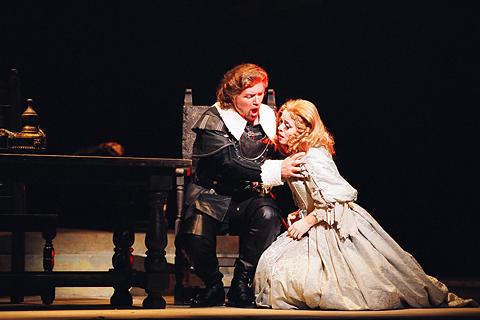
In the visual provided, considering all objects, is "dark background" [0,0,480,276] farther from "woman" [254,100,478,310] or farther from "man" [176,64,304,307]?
"man" [176,64,304,307]

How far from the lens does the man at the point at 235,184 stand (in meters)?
5.03

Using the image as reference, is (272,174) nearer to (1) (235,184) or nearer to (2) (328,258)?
(1) (235,184)

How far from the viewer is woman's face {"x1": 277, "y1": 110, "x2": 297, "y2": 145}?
5.10 m

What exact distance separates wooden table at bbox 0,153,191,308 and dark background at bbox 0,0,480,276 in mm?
3051

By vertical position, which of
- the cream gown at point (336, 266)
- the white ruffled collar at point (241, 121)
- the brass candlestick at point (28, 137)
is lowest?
the cream gown at point (336, 266)

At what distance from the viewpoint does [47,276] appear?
191 inches

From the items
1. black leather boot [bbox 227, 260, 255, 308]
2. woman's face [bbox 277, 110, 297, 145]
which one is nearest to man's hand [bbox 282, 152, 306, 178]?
woman's face [bbox 277, 110, 297, 145]

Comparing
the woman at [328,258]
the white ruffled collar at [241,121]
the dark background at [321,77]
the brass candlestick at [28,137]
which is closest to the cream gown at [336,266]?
the woman at [328,258]

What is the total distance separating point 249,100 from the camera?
Answer: 5.25 meters

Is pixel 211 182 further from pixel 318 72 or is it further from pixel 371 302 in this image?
pixel 318 72

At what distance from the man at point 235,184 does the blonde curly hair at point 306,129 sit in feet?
0.29

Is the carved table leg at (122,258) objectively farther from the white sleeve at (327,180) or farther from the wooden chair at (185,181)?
the white sleeve at (327,180)

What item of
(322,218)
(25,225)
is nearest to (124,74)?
(25,225)

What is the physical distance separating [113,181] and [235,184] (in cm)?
66
